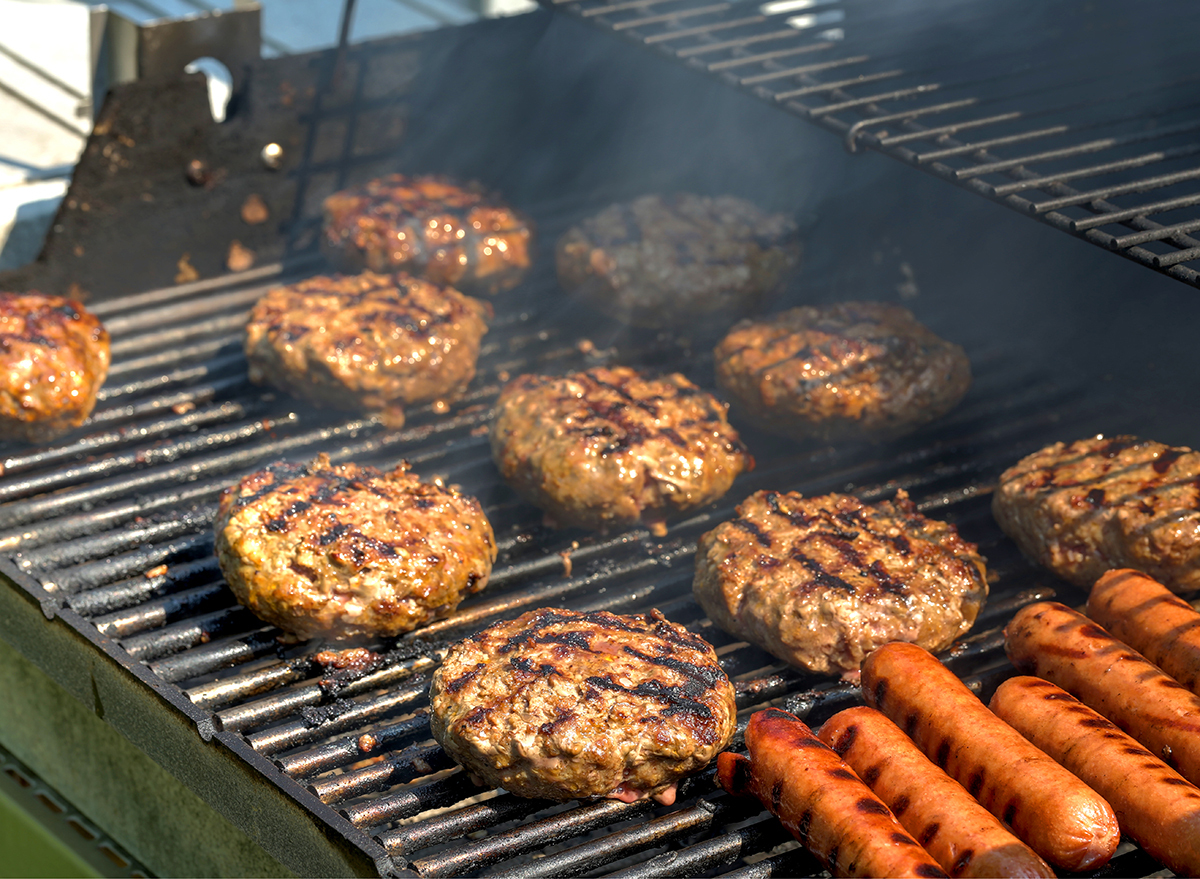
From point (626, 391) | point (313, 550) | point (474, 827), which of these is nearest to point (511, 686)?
point (474, 827)

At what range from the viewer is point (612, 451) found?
484cm

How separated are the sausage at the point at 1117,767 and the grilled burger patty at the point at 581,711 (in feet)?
3.00

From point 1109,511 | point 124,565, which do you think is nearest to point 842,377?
point 1109,511

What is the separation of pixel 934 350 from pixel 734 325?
0.95m

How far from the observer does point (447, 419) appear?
5.59 meters

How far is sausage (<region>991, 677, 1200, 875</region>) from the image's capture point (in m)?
3.37

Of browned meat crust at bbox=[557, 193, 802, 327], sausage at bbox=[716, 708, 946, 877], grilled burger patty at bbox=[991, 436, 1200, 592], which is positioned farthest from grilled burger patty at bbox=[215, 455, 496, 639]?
grilled burger patty at bbox=[991, 436, 1200, 592]

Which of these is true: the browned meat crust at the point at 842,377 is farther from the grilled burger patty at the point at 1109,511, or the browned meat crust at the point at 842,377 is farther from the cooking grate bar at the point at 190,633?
the cooking grate bar at the point at 190,633

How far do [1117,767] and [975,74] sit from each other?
354 cm

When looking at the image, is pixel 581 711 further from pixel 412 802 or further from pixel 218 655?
pixel 218 655

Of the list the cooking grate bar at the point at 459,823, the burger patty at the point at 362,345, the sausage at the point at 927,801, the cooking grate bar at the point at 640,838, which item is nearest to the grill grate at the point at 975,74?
the burger patty at the point at 362,345

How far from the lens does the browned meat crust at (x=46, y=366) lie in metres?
5.03

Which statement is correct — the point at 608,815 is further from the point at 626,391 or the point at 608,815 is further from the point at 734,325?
the point at 734,325

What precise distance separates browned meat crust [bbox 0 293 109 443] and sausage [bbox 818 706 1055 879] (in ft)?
11.1
